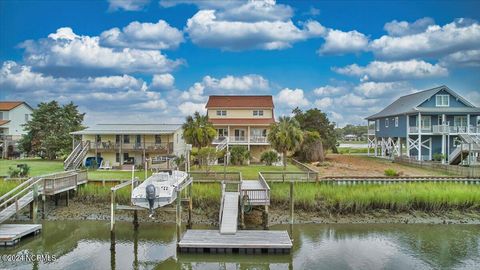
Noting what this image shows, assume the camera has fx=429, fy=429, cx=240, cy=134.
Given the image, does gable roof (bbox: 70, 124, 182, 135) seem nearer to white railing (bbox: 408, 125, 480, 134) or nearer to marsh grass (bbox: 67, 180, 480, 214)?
marsh grass (bbox: 67, 180, 480, 214)

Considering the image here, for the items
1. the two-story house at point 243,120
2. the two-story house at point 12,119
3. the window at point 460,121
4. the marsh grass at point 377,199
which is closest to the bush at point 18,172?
the marsh grass at point 377,199

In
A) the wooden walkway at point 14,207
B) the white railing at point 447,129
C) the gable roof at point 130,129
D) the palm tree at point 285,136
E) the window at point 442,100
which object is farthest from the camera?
the window at point 442,100

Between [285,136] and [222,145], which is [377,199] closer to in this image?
[285,136]

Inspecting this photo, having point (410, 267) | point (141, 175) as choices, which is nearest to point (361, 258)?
point (410, 267)

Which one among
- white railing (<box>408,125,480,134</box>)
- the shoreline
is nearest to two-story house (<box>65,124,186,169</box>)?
the shoreline

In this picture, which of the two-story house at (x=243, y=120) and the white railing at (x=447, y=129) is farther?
the two-story house at (x=243, y=120)

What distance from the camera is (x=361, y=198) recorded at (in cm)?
2617

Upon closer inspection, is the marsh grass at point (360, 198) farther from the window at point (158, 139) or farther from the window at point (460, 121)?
the window at point (460, 121)

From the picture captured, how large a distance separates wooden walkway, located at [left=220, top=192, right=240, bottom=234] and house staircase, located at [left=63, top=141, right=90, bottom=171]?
19813mm

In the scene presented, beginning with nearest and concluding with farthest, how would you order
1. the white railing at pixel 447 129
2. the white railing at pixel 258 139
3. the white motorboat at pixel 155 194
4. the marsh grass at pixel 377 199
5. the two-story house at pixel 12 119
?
the white motorboat at pixel 155 194
the marsh grass at pixel 377 199
the white railing at pixel 447 129
the white railing at pixel 258 139
the two-story house at pixel 12 119

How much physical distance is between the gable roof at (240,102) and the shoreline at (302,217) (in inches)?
965

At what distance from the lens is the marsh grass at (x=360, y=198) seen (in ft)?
85.7

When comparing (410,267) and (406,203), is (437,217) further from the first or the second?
(410,267)

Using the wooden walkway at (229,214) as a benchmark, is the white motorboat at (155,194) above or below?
above
